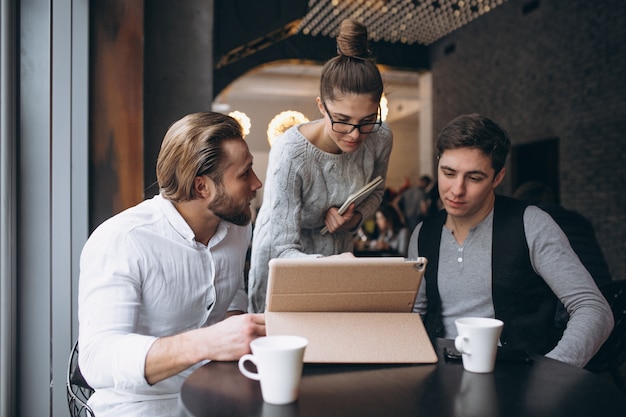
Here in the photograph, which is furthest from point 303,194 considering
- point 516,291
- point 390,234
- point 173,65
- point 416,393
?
point 390,234

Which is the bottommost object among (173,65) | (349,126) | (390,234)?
(390,234)

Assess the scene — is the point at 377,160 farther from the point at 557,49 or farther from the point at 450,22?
the point at 450,22

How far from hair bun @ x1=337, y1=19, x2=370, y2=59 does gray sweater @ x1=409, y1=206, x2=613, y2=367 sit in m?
0.62

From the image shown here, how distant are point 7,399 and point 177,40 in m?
1.83

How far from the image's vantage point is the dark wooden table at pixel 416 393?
37.0 inches

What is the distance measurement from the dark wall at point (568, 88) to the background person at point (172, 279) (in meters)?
6.30

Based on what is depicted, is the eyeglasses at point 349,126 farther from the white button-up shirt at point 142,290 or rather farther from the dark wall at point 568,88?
the dark wall at point 568,88

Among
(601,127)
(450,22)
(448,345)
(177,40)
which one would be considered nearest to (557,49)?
(601,127)

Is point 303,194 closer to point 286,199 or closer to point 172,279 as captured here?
point 286,199

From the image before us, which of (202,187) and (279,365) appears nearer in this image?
(279,365)

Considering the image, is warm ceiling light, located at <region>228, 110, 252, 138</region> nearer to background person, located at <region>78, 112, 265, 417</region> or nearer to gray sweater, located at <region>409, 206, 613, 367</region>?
background person, located at <region>78, 112, 265, 417</region>

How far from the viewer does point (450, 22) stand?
9508mm

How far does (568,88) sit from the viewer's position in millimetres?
7652

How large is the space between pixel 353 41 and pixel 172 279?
35.8 inches
